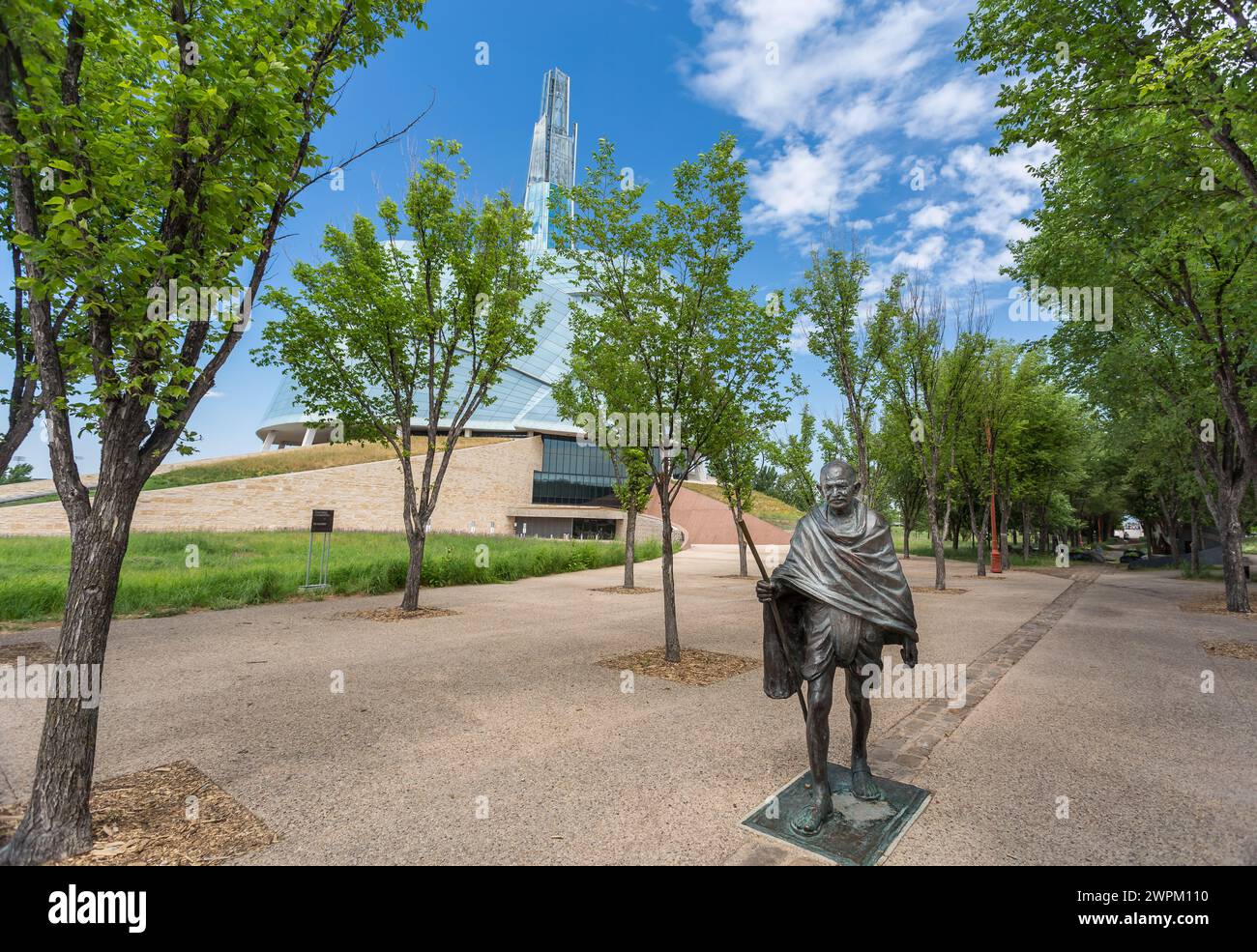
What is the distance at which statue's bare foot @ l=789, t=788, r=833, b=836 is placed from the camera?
3.23m

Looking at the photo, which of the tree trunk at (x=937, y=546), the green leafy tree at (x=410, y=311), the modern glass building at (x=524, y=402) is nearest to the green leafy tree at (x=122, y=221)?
the green leafy tree at (x=410, y=311)

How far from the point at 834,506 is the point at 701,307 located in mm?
5635

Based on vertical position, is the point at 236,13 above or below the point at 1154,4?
below

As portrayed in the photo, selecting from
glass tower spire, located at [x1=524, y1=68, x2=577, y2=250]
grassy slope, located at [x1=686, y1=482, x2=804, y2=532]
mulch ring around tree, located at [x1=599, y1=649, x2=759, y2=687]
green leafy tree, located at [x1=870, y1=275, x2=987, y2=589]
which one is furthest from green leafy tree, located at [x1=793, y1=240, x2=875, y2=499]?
glass tower spire, located at [x1=524, y1=68, x2=577, y2=250]

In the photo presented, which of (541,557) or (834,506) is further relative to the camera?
(541,557)

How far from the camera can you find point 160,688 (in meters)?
6.22

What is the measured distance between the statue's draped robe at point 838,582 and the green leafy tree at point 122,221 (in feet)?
12.9

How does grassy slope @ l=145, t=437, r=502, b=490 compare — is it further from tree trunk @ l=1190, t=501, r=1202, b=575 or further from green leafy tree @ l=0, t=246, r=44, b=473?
tree trunk @ l=1190, t=501, r=1202, b=575

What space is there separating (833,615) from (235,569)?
16617 mm

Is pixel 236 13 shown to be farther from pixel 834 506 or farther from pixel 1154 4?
pixel 1154 4

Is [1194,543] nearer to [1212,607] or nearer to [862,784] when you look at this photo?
[1212,607]

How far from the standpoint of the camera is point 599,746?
4.70m

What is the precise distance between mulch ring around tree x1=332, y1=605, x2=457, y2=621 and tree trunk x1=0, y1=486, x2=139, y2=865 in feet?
26.6
